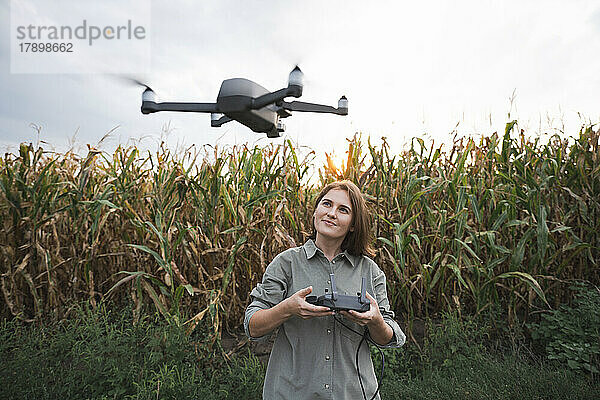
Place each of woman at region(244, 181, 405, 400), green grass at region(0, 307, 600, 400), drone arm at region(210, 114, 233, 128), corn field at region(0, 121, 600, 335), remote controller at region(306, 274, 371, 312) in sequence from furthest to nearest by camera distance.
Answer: drone arm at region(210, 114, 233, 128) → corn field at region(0, 121, 600, 335) → green grass at region(0, 307, 600, 400) → woman at region(244, 181, 405, 400) → remote controller at region(306, 274, 371, 312)

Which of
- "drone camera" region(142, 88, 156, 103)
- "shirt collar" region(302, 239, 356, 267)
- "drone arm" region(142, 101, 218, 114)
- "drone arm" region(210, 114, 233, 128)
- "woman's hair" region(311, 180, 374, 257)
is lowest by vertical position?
"shirt collar" region(302, 239, 356, 267)

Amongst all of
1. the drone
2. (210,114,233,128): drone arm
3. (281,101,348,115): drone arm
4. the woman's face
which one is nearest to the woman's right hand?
the woman's face

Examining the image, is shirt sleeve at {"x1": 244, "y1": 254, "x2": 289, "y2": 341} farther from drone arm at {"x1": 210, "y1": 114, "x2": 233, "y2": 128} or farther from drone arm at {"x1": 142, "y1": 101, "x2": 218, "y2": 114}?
drone arm at {"x1": 210, "y1": 114, "x2": 233, "y2": 128}

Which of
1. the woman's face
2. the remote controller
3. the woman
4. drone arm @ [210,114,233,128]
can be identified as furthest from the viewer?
drone arm @ [210,114,233,128]

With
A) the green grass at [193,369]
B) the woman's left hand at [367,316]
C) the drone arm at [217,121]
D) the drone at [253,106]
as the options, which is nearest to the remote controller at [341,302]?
the woman's left hand at [367,316]

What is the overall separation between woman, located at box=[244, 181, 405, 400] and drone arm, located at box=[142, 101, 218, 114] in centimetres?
186

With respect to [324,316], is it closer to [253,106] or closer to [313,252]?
[313,252]

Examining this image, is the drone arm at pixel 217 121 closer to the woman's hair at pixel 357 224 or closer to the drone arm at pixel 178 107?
the drone arm at pixel 178 107

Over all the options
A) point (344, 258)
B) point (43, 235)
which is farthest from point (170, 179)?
point (344, 258)

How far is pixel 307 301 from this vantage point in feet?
3.55

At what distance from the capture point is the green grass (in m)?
2.08

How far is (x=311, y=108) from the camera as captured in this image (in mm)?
3088

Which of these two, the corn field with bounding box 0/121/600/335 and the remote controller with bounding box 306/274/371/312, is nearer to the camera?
the remote controller with bounding box 306/274/371/312

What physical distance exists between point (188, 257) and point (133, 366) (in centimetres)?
66
